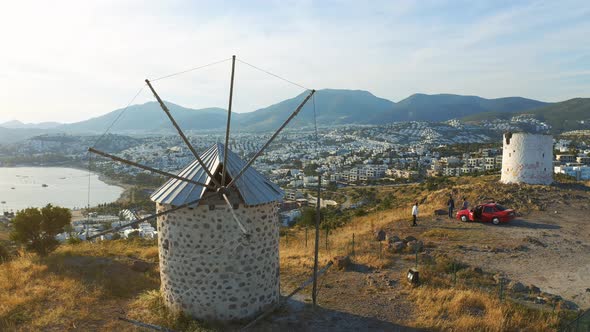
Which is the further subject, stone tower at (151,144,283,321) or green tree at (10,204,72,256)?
green tree at (10,204,72,256)

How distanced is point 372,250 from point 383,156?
102 metres

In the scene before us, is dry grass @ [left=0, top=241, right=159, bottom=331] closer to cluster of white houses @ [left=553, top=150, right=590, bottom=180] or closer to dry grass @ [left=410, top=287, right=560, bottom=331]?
dry grass @ [left=410, top=287, right=560, bottom=331]

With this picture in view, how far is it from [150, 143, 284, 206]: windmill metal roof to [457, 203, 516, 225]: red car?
42.8 ft

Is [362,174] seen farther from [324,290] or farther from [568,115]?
[568,115]

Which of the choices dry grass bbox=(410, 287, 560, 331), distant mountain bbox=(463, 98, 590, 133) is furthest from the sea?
Answer: distant mountain bbox=(463, 98, 590, 133)

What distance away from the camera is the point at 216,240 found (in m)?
8.82

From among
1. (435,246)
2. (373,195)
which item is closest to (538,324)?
(435,246)

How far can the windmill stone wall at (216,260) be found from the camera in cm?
881

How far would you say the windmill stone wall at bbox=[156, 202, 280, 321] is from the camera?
347 inches

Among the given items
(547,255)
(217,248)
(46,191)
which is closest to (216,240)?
(217,248)

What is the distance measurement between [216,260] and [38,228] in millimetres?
11853

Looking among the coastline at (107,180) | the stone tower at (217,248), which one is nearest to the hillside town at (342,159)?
the coastline at (107,180)

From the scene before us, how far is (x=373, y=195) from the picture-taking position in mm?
52219

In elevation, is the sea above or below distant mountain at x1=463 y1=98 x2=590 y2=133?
below
